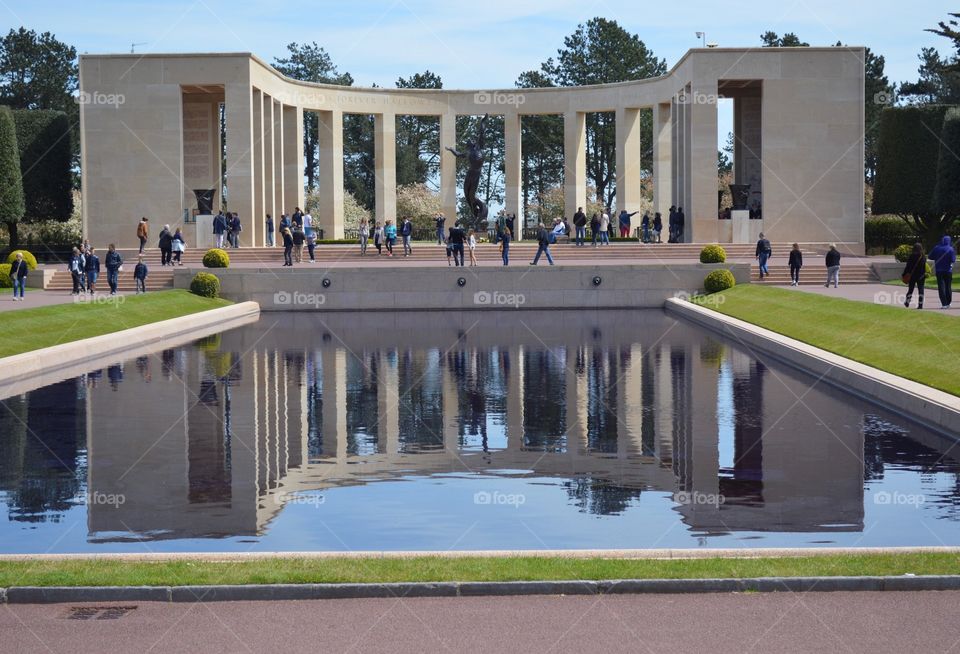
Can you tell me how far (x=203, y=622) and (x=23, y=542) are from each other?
3074 millimetres

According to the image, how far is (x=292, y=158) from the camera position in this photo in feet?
210

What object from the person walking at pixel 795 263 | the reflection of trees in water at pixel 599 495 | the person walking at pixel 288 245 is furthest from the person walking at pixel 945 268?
the person walking at pixel 288 245

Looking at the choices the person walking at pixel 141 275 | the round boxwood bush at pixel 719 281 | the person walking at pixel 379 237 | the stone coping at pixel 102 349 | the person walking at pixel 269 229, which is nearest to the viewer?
the stone coping at pixel 102 349

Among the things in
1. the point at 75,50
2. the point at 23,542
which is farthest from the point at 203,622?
the point at 75,50

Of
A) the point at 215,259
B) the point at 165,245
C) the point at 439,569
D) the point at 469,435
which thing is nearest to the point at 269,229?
the point at 165,245

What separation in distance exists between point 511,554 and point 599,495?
Answer: 3.19 m

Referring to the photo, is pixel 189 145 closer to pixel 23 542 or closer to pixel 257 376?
pixel 257 376

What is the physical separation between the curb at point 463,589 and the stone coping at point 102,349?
12.5 metres

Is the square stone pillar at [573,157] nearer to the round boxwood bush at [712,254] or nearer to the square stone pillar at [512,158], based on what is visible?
the square stone pillar at [512,158]

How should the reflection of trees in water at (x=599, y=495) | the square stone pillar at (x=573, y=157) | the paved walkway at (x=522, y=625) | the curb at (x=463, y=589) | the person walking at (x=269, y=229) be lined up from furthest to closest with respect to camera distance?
the square stone pillar at (x=573, y=157), the person walking at (x=269, y=229), the reflection of trees in water at (x=599, y=495), the curb at (x=463, y=589), the paved walkway at (x=522, y=625)

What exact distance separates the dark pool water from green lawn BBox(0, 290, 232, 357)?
2.67 meters

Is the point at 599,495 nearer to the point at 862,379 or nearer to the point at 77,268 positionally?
the point at 862,379

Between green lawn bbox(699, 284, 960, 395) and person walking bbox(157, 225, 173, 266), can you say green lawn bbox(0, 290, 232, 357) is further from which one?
green lawn bbox(699, 284, 960, 395)

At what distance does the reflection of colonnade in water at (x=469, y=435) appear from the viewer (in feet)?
38.8
